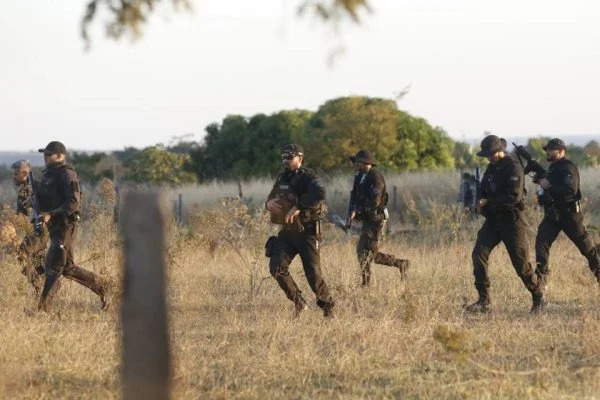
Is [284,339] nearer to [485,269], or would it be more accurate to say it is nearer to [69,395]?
[69,395]

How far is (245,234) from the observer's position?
1446 centimetres

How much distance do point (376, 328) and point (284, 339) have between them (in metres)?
0.77

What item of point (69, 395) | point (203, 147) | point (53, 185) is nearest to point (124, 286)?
point (69, 395)

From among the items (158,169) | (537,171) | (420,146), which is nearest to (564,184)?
(537,171)

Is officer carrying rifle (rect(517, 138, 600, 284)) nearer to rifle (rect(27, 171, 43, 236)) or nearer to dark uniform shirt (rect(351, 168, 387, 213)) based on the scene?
dark uniform shirt (rect(351, 168, 387, 213))

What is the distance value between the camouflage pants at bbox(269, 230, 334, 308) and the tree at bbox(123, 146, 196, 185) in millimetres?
28791

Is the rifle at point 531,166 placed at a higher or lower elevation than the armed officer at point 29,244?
higher

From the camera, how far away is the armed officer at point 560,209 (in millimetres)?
12461

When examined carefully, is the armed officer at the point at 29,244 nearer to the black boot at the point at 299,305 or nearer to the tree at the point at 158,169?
the black boot at the point at 299,305

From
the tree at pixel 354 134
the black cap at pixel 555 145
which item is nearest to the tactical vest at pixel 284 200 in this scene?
the black cap at pixel 555 145

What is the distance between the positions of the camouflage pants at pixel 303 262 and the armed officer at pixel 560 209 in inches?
98.8

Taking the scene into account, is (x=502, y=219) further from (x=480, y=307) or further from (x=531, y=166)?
(x=531, y=166)

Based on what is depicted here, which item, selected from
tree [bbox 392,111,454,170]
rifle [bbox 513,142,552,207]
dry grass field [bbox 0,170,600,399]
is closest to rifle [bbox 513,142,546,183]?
rifle [bbox 513,142,552,207]

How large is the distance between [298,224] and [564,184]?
9.84 feet
